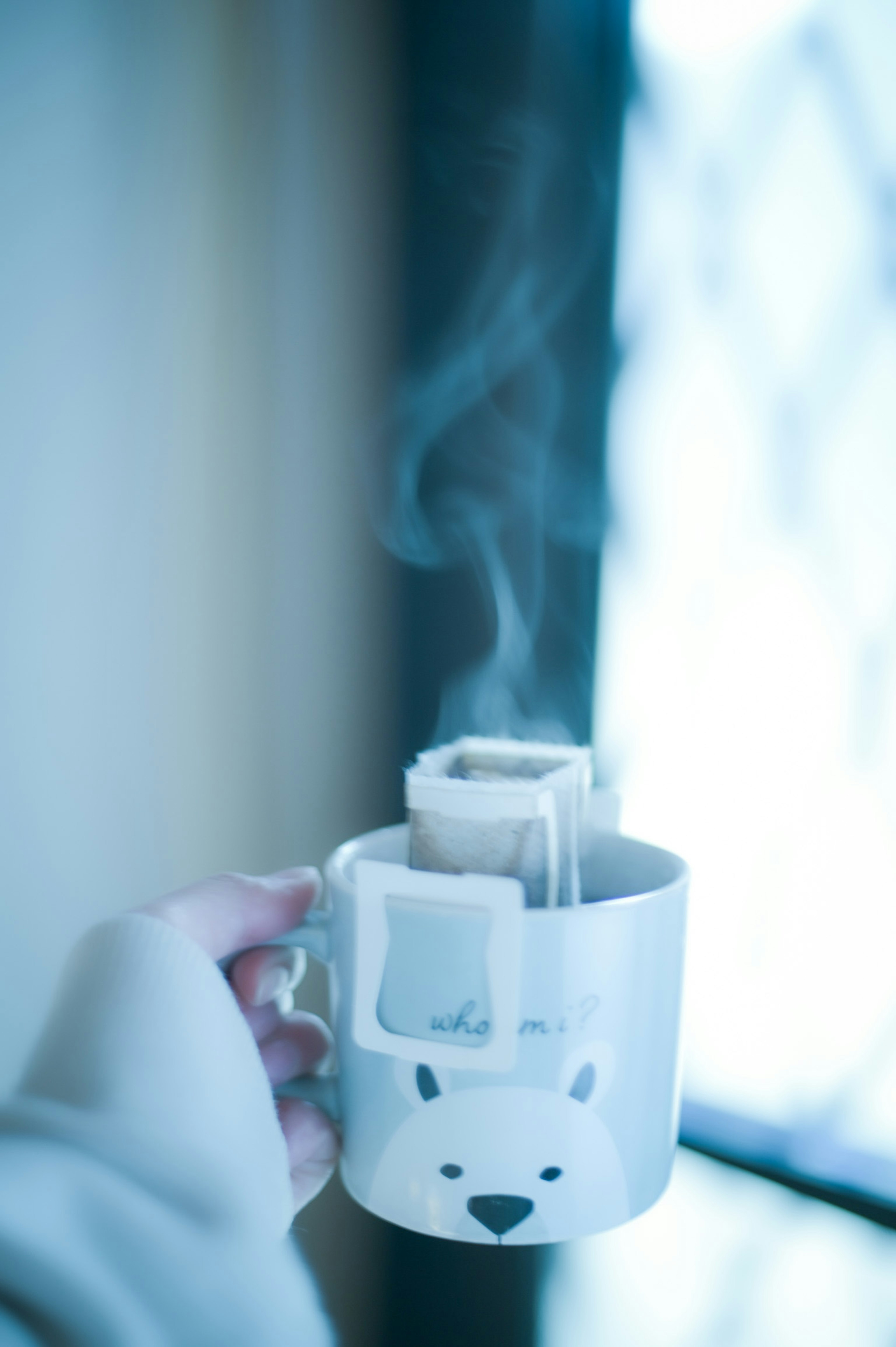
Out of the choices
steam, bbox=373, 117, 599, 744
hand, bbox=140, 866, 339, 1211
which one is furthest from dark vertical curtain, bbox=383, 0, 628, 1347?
Result: hand, bbox=140, 866, 339, 1211

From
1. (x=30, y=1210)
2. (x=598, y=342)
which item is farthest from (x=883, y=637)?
(x=30, y=1210)

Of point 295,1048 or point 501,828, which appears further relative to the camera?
point 295,1048

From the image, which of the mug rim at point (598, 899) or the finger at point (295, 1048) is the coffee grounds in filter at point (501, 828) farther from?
the finger at point (295, 1048)

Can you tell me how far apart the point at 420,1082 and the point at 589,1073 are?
0.20ft

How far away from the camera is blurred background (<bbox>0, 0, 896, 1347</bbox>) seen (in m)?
0.40

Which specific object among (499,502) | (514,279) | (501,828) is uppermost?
(514,279)

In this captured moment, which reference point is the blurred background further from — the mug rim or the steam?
the mug rim

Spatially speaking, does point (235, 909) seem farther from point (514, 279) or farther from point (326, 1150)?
point (514, 279)

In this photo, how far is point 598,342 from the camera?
49 centimetres

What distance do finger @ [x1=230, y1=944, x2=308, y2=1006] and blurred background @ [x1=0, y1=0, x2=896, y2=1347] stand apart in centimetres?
11

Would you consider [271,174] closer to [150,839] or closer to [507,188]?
[507,188]

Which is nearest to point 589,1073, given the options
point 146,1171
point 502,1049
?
point 502,1049

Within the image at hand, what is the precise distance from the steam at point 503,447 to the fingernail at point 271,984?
0.69 feet

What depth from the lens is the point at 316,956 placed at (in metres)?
0.38
